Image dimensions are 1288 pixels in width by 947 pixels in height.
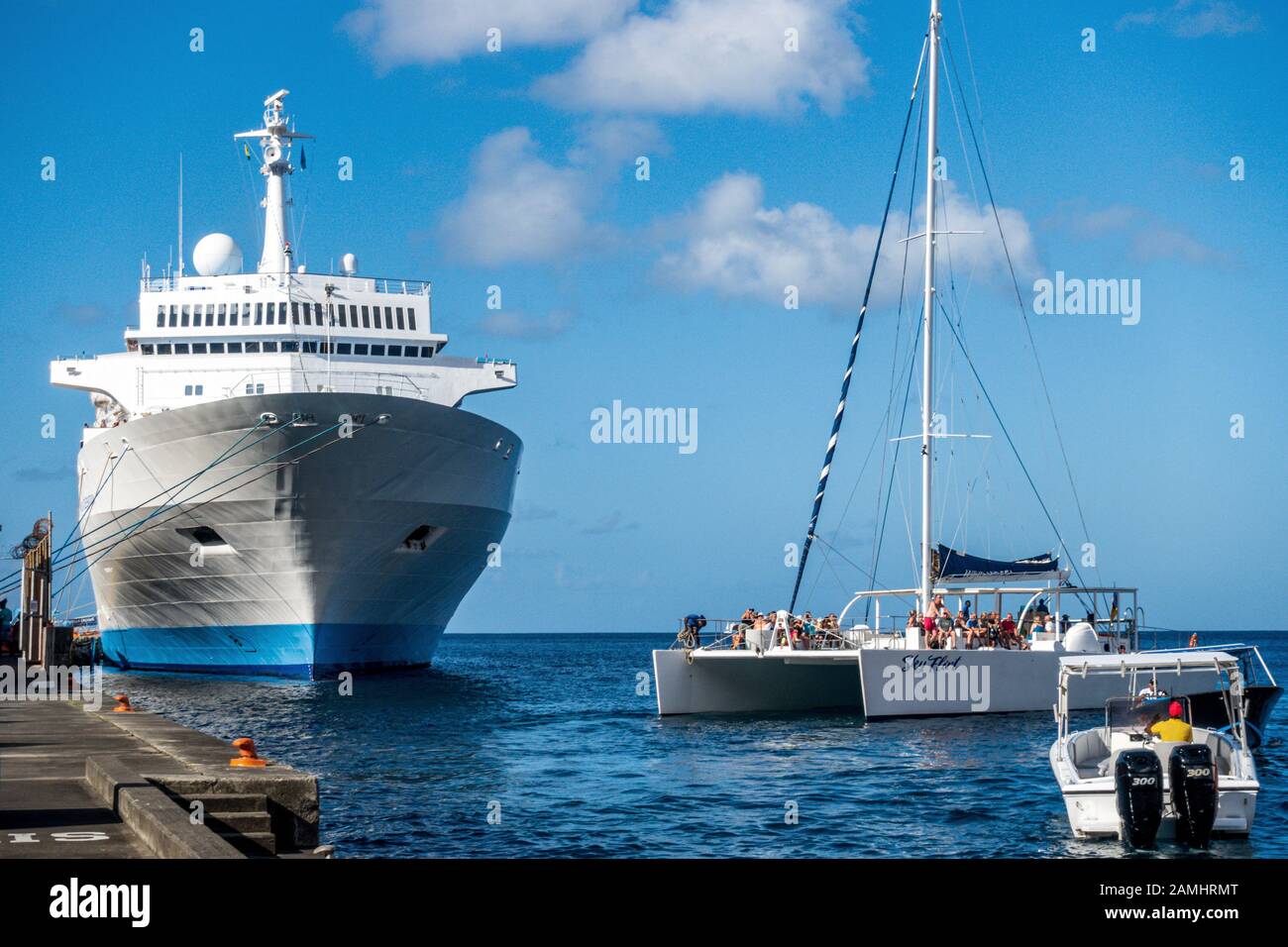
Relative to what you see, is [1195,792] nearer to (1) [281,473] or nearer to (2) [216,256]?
(1) [281,473]

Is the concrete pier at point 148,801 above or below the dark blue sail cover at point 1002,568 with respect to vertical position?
below

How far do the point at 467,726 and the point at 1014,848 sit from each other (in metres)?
15.9

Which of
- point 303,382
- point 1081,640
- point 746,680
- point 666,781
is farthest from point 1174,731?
point 303,382

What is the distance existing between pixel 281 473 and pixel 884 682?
15363mm

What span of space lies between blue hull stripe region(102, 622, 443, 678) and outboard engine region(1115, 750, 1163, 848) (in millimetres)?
26104

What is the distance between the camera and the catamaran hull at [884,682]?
27156 millimetres

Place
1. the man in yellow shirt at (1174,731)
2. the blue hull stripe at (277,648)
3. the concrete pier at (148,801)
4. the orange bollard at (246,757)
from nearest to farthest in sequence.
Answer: the concrete pier at (148,801)
the orange bollard at (246,757)
the man in yellow shirt at (1174,731)
the blue hull stripe at (277,648)

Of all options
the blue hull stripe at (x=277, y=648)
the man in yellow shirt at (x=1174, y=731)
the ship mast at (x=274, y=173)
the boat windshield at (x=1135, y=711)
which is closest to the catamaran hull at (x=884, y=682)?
the boat windshield at (x=1135, y=711)

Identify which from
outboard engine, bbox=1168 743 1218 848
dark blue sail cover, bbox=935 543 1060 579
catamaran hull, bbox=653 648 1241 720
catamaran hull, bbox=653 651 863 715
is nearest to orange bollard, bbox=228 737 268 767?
outboard engine, bbox=1168 743 1218 848

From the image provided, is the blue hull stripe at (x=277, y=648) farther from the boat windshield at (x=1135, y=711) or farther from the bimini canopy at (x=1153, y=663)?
the boat windshield at (x=1135, y=711)

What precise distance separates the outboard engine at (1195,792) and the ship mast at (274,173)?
1515 inches

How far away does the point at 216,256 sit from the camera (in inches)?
1844

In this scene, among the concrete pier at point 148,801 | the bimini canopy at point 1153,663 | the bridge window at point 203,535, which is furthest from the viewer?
the bridge window at point 203,535

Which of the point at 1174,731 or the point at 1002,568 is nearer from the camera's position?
the point at 1174,731
